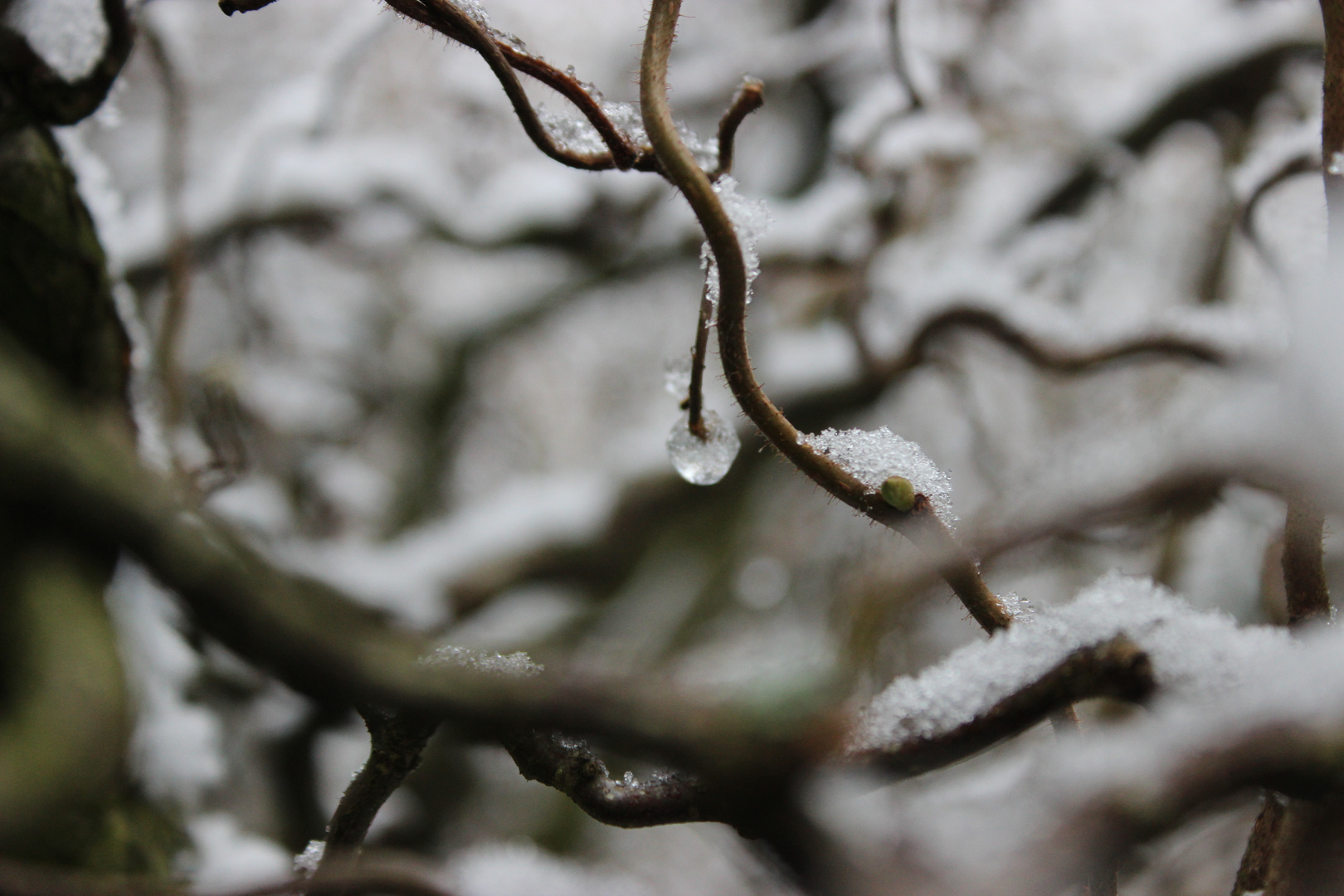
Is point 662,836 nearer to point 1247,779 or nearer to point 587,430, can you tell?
point 587,430

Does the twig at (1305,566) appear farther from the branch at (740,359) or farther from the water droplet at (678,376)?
the water droplet at (678,376)

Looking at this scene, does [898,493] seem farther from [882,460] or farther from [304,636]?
[304,636]

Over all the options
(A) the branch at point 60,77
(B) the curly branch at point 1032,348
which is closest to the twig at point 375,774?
(A) the branch at point 60,77

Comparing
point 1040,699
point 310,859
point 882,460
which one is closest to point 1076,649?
point 1040,699

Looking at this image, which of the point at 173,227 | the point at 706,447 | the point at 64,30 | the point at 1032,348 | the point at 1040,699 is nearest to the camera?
the point at 1040,699

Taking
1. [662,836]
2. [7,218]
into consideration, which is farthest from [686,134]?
[662,836]

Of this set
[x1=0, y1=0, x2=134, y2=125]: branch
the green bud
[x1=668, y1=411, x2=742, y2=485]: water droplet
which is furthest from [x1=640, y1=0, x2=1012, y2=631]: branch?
[x1=0, y1=0, x2=134, y2=125]: branch
